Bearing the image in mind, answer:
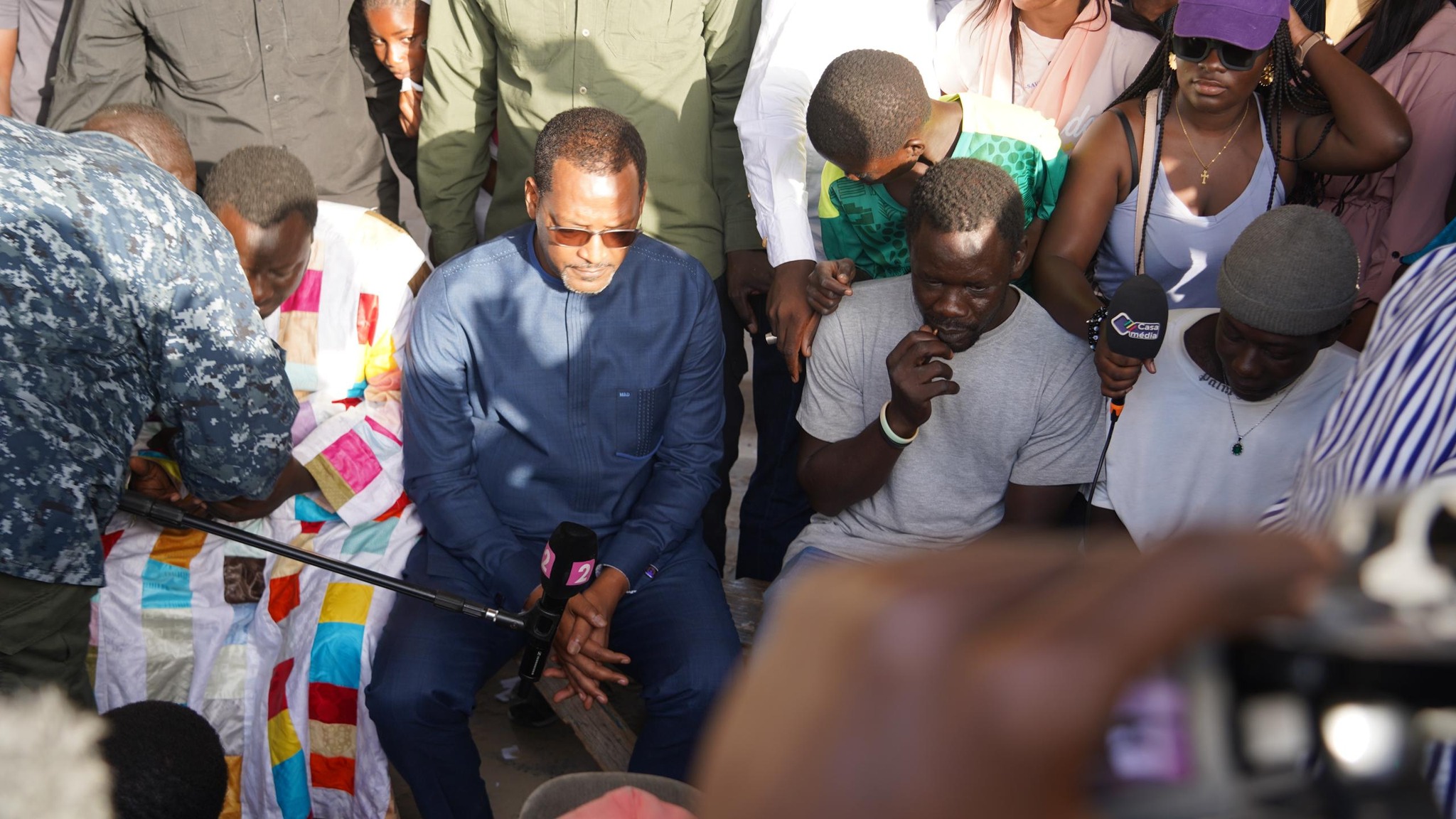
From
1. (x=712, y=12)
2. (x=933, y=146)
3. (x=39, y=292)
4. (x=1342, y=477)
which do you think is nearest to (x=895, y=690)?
(x=1342, y=477)

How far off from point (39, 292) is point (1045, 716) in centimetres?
229

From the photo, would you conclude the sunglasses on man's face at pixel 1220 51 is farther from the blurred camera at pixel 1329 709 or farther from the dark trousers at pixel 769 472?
the blurred camera at pixel 1329 709

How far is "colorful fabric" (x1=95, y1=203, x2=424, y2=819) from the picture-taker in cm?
291

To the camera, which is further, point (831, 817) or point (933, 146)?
point (933, 146)

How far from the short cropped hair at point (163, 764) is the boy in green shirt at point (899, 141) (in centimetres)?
181

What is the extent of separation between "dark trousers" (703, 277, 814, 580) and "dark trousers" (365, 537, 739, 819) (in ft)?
1.94

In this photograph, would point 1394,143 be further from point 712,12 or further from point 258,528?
point 258,528

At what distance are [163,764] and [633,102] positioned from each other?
242cm

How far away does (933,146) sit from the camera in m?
2.96

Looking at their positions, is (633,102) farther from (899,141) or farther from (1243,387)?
(1243,387)

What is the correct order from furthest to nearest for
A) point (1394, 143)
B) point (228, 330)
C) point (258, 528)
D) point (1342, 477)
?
point (258, 528) < point (1394, 143) < point (228, 330) < point (1342, 477)

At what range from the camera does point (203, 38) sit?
151 inches

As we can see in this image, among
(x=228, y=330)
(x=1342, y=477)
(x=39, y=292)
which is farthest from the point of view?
(x=228, y=330)

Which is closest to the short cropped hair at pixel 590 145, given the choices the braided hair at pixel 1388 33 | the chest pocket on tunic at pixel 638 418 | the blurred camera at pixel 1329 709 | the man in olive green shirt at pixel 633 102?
the man in olive green shirt at pixel 633 102
